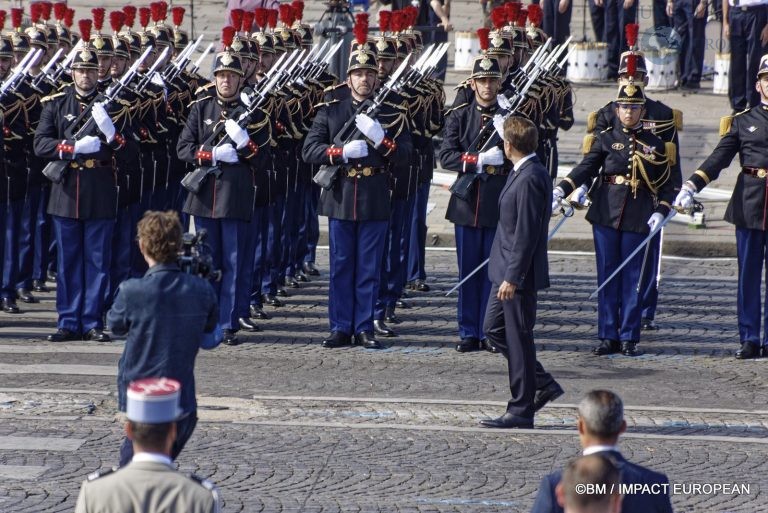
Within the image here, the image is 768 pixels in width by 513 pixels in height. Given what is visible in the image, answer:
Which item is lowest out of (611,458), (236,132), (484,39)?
(611,458)

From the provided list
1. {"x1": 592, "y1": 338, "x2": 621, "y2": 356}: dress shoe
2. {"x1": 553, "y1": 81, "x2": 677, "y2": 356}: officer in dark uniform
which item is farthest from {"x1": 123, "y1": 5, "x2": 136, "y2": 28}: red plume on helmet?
{"x1": 592, "y1": 338, "x2": 621, "y2": 356}: dress shoe

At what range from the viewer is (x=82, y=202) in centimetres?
1285

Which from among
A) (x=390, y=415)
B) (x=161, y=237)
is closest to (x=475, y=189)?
(x=390, y=415)

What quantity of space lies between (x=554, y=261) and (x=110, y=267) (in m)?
5.11

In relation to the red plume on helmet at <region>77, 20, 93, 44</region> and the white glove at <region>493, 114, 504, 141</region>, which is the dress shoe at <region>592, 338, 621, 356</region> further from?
the red plume on helmet at <region>77, 20, 93, 44</region>

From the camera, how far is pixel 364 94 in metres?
12.8

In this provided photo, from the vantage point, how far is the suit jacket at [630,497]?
18.9 ft

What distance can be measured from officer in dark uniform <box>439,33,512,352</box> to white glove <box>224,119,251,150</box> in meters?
1.54

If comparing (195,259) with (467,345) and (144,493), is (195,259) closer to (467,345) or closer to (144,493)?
(144,493)

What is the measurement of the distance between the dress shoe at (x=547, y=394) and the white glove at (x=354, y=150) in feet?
9.91

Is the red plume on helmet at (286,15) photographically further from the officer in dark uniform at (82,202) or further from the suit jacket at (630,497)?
the suit jacket at (630,497)

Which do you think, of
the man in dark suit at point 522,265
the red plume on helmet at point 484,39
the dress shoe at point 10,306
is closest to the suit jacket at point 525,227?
the man in dark suit at point 522,265

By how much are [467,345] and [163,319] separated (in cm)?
557

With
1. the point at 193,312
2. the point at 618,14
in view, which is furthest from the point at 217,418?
the point at 618,14
